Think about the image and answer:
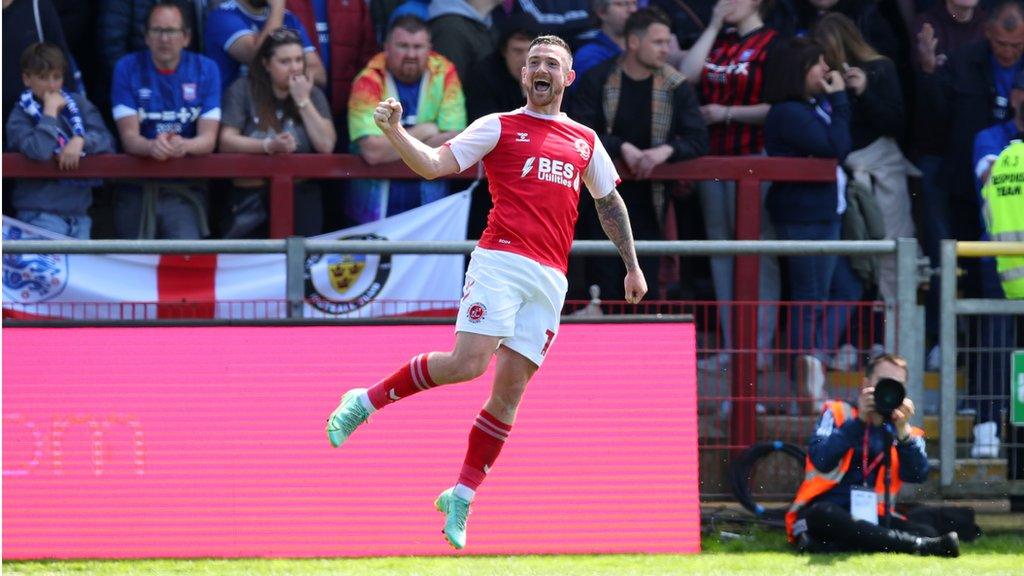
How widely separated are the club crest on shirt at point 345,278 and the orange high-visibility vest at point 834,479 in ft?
8.73

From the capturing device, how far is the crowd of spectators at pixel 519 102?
9875 mm

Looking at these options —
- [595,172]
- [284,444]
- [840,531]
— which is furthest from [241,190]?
[840,531]

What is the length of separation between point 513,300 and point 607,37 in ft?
13.2

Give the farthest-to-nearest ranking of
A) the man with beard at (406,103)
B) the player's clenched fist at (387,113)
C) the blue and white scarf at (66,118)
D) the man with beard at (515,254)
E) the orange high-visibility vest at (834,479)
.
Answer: the man with beard at (406,103), the blue and white scarf at (66,118), the orange high-visibility vest at (834,479), the man with beard at (515,254), the player's clenched fist at (387,113)

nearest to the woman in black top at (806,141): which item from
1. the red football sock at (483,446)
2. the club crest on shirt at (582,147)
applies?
the club crest on shirt at (582,147)

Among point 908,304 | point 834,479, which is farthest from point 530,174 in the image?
point 908,304

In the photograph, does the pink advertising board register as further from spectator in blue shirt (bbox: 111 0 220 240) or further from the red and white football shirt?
the red and white football shirt

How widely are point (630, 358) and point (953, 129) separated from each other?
10.7 ft

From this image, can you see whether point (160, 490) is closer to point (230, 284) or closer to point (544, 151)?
point (230, 284)

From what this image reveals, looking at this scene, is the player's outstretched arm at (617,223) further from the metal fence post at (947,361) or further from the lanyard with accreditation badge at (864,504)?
the metal fence post at (947,361)

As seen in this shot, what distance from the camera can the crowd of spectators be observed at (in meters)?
9.88

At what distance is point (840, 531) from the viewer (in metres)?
8.37

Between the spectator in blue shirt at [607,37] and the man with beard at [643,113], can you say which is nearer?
the man with beard at [643,113]

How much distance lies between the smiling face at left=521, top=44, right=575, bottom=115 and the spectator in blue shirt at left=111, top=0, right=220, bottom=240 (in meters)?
3.43
